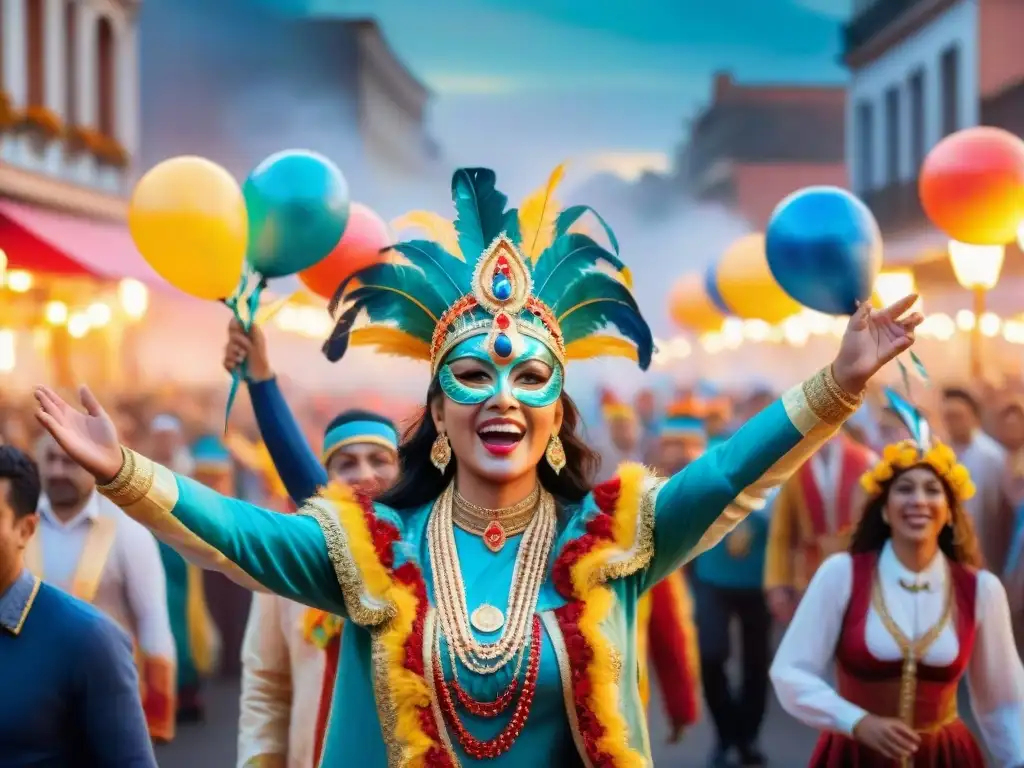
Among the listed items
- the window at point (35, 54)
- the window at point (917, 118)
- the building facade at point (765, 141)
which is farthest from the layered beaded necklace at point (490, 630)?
the building facade at point (765, 141)

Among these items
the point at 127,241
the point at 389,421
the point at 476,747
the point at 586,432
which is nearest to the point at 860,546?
the point at 389,421

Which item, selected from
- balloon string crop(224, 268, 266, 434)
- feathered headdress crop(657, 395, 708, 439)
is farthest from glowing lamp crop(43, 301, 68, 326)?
balloon string crop(224, 268, 266, 434)

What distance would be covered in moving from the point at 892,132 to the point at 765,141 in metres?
3.13

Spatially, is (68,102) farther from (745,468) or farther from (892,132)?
(745,468)

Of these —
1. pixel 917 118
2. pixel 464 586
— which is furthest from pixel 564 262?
pixel 917 118

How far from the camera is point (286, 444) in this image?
17.5 ft

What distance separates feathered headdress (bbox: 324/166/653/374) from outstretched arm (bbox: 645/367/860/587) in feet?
1.54

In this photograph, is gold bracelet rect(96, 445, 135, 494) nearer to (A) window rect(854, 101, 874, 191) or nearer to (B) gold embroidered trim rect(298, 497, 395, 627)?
(B) gold embroidered trim rect(298, 497, 395, 627)

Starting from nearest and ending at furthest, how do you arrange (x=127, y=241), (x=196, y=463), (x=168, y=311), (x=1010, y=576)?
(x=1010, y=576) < (x=196, y=463) < (x=127, y=241) < (x=168, y=311)

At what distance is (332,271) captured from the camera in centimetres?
625

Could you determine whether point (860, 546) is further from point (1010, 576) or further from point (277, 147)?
point (277, 147)

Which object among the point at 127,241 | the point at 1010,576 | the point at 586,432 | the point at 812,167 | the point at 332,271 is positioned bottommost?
the point at 1010,576

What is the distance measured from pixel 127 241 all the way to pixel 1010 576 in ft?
43.9

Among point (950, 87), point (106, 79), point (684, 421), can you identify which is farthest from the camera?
point (950, 87)
